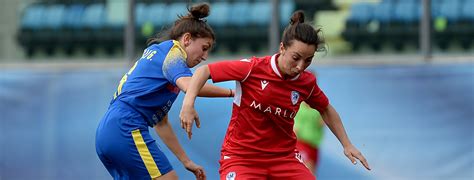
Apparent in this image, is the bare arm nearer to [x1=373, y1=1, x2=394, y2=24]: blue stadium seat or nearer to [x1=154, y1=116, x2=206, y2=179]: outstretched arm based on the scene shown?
[x1=154, y1=116, x2=206, y2=179]: outstretched arm

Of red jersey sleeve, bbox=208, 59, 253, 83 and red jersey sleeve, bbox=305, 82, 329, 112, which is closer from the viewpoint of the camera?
red jersey sleeve, bbox=208, 59, 253, 83

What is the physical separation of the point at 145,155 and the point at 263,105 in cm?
80

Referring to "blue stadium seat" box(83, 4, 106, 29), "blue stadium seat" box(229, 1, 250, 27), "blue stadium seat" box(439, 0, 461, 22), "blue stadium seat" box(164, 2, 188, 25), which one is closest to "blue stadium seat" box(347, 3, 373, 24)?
"blue stadium seat" box(439, 0, 461, 22)

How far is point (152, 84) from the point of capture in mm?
6133

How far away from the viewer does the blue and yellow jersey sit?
6.09 m

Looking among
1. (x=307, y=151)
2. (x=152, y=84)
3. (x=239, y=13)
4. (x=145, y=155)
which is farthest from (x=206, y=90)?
(x=239, y=13)

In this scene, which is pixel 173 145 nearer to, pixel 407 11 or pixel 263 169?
pixel 263 169

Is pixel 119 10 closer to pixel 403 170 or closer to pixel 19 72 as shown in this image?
pixel 19 72

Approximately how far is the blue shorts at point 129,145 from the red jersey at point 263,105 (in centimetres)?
44

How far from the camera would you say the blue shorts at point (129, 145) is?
6.16 meters

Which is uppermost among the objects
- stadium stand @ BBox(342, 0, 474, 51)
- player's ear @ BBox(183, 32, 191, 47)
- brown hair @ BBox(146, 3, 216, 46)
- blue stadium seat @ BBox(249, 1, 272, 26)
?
brown hair @ BBox(146, 3, 216, 46)

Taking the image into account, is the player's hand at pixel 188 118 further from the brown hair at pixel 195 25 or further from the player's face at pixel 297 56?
the brown hair at pixel 195 25

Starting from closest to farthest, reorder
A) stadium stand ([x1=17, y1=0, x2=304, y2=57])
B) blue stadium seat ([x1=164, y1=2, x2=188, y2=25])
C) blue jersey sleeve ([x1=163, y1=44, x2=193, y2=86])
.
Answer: blue jersey sleeve ([x1=163, y1=44, x2=193, y2=86]) < stadium stand ([x1=17, y1=0, x2=304, y2=57]) < blue stadium seat ([x1=164, y1=2, x2=188, y2=25])

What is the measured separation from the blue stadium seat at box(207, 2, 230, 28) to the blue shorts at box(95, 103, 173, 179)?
4.75m
